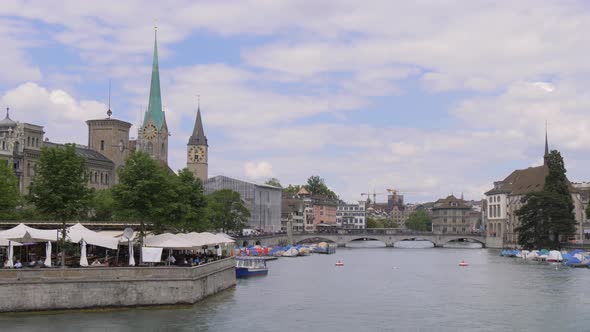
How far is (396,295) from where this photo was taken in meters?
61.8

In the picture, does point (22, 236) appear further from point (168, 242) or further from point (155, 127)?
point (155, 127)

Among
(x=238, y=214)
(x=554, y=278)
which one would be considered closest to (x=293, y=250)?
Answer: (x=238, y=214)

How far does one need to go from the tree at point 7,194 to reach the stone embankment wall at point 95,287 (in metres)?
23.1

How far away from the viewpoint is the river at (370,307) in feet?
138

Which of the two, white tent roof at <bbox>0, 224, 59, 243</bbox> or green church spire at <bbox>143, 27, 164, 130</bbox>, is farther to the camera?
green church spire at <bbox>143, 27, 164, 130</bbox>

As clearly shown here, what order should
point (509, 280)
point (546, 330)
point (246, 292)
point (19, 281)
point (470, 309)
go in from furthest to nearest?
point (509, 280) → point (246, 292) → point (470, 309) → point (546, 330) → point (19, 281)

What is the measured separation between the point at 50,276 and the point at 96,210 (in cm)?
4550

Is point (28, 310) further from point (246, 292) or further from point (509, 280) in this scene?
point (509, 280)

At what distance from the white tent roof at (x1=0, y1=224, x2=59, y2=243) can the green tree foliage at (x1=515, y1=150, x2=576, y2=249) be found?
84897 millimetres

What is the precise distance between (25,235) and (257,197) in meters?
129

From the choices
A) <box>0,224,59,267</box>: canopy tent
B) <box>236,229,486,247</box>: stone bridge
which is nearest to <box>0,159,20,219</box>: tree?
<box>0,224,59,267</box>: canopy tent

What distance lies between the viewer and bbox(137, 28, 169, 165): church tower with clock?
169375 mm

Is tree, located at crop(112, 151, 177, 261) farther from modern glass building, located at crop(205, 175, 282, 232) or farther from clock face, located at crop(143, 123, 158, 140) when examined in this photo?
clock face, located at crop(143, 123, 158, 140)

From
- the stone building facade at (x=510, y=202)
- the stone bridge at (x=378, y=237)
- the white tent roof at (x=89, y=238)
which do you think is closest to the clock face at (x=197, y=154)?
the stone bridge at (x=378, y=237)
